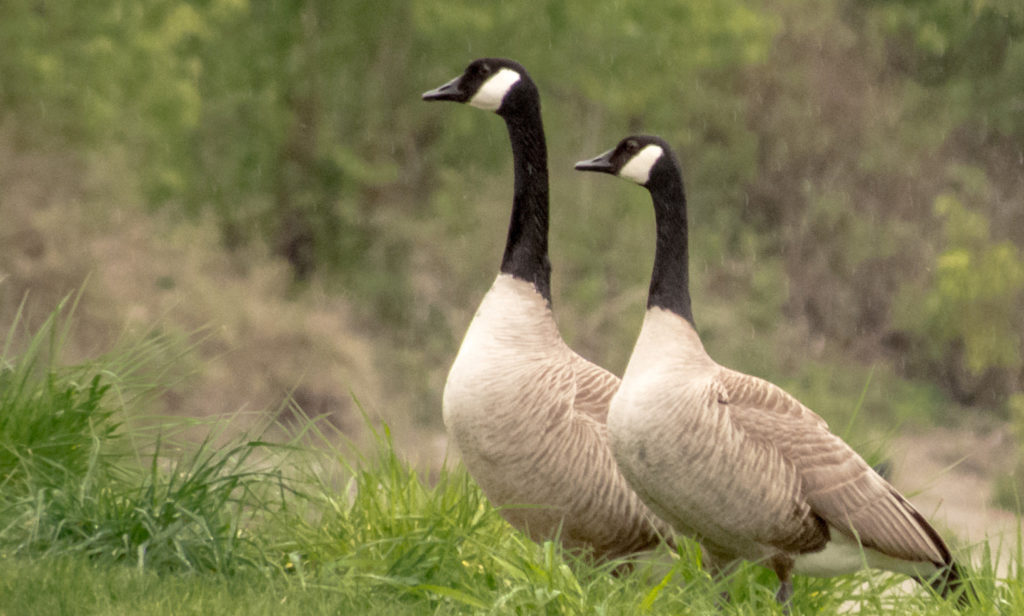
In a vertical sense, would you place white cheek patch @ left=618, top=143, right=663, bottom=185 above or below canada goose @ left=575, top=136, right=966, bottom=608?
above

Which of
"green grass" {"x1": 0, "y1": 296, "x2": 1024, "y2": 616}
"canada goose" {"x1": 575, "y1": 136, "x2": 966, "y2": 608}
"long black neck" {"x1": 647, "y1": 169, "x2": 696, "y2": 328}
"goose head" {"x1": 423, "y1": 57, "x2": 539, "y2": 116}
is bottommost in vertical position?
"green grass" {"x1": 0, "y1": 296, "x2": 1024, "y2": 616}

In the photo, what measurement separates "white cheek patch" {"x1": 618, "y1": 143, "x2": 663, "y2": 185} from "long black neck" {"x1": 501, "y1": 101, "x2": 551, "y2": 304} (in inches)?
18.0

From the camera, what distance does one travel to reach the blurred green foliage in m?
15.7

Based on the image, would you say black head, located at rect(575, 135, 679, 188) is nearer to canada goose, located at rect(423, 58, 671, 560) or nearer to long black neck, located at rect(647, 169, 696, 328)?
long black neck, located at rect(647, 169, 696, 328)

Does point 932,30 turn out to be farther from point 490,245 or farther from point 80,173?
point 80,173

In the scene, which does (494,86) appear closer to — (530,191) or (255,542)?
(530,191)

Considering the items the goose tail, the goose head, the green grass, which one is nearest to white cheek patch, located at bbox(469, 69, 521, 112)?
the goose head

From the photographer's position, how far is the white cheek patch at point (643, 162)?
443cm

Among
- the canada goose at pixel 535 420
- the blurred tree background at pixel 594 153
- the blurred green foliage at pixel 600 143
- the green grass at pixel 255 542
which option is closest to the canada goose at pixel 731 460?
the green grass at pixel 255 542

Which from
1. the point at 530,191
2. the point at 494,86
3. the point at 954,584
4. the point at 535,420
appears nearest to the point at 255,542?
the point at 535,420

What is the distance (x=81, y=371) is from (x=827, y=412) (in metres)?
11.2

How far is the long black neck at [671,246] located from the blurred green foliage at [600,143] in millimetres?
10805

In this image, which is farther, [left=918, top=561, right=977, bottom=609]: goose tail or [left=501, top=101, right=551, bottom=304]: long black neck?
[left=501, top=101, right=551, bottom=304]: long black neck

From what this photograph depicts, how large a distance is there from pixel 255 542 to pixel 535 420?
1.18 m
